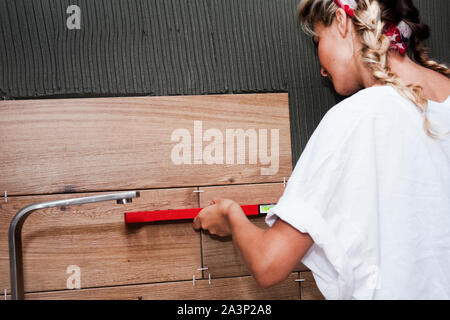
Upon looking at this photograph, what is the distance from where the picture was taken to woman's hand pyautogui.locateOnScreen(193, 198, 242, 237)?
29.9 inches

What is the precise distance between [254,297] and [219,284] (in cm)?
9

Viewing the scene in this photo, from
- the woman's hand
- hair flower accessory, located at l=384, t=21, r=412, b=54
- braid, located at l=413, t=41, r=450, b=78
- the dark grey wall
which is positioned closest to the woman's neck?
hair flower accessory, located at l=384, t=21, r=412, b=54

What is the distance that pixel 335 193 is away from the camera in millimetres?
571

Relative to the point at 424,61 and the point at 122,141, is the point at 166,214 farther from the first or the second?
the point at 424,61

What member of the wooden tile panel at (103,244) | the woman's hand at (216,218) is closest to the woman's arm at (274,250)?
the woman's hand at (216,218)

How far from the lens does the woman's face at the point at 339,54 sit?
0.70 meters

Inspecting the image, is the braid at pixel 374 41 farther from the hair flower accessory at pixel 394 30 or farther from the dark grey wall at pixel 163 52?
the dark grey wall at pixel 163 52

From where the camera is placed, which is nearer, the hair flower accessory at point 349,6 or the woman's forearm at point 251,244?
the woman's forearm at point 251,244

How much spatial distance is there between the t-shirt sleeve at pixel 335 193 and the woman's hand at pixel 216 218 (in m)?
0.20

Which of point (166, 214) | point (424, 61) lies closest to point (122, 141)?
point (166, 214)

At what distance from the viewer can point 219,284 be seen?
87 cm

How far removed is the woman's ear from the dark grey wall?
0.78 feet
